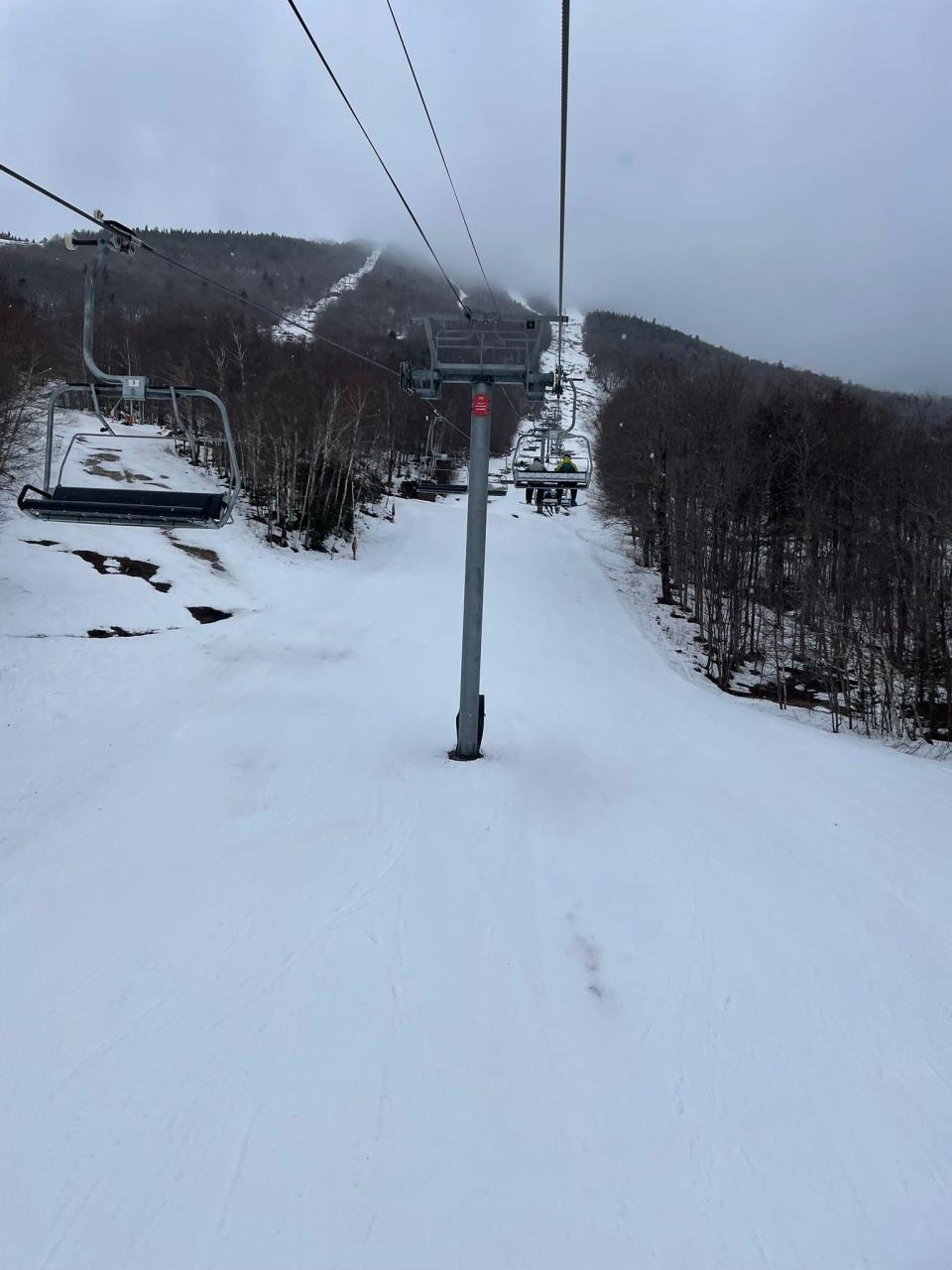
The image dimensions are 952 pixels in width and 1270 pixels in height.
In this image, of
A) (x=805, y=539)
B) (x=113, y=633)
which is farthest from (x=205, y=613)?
(x=805, y=539)

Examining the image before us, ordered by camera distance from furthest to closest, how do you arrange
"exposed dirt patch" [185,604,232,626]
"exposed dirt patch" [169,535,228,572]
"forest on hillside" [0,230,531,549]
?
"forest on hillside" [0,230,531,549]
"exposed dirt patch" [169,535,228,572]
"exposed dirt patch" [185,604,232,626]

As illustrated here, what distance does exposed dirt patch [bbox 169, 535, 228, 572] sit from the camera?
20.6 meters

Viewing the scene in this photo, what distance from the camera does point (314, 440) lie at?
97.8 ft

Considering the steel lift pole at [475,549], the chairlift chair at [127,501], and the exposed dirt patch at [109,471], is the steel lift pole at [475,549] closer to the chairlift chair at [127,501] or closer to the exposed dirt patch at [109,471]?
the chairlift chair at [127,501]

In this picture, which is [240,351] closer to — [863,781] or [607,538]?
[607,538]

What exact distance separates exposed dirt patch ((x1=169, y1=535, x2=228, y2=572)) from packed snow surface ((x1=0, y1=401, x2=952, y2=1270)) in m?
9.90

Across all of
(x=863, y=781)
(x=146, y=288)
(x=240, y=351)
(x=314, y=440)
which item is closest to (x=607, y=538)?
(x=314, y=440)

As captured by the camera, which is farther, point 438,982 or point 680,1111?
point 438,982

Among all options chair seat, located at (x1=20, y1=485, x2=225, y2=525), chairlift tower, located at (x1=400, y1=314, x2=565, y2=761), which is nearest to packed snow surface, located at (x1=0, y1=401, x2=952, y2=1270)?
chairlift tower, located at (x1=400, y1=314, x2=565, y2=761)

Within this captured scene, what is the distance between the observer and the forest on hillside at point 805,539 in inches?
787

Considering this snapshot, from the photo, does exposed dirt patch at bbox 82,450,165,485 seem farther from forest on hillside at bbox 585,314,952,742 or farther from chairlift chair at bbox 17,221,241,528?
chairlift chair at bbox 17,221,241,528

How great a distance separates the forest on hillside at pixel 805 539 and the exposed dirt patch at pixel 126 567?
1659 cm

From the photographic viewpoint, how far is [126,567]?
17906 millimetres

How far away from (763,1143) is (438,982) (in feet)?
7.38
